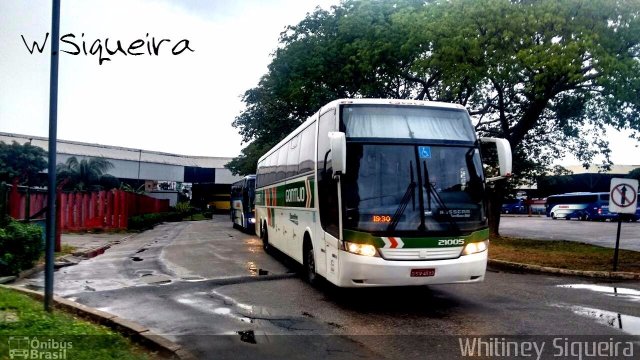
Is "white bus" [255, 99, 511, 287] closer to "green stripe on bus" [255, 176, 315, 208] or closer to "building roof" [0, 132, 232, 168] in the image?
"green stripe on bus" [255, 176, 315, 208]

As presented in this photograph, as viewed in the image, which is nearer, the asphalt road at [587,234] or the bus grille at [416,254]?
the bus grille at [416,254]

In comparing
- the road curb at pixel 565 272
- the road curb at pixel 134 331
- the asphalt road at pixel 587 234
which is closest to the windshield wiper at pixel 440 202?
the road curb at pixel 134 331

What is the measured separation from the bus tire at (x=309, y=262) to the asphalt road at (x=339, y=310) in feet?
0.71

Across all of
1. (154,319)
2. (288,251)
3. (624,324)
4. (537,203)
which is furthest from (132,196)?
(537,203)

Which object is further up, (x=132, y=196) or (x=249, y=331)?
(x=132, y=196)

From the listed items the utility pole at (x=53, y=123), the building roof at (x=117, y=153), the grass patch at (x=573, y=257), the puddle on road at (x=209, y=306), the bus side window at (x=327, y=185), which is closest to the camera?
the utility pole at (x=53, y=123)

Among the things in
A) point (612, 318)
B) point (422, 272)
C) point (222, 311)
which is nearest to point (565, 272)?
point (612, 318)

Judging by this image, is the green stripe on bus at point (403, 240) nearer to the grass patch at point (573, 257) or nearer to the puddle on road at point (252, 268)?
the puddle on road at point (252, 268)

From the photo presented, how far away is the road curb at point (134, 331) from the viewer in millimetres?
5679

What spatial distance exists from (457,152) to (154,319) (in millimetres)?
5262

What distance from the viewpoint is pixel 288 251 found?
12844mm

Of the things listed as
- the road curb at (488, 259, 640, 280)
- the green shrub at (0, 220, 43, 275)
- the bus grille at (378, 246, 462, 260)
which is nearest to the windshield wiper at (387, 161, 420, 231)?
the bus grille at (378, 246, 462, 260)

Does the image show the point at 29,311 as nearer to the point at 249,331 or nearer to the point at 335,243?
the point at 249,331

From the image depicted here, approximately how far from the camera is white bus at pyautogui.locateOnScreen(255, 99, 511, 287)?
7.74m
